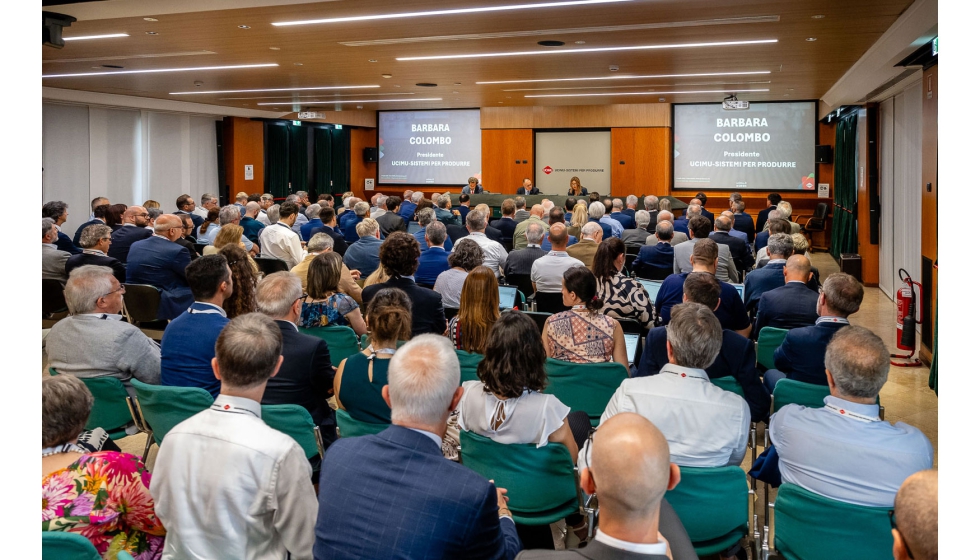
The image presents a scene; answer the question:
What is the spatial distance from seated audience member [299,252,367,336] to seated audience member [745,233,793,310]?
125 inches

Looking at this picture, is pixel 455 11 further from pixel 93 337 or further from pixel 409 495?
pixel 409 495

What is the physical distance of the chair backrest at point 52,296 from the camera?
7434mm

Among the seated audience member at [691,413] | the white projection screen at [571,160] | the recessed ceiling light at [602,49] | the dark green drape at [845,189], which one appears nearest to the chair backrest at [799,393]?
the seated audience member at [691,413]

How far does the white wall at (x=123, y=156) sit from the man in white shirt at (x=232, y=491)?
14.4 m

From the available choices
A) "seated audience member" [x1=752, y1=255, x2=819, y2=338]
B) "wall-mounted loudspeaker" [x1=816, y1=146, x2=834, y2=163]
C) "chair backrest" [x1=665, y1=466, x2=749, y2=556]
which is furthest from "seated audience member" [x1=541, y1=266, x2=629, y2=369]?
"wall-mounted loudspeaker" [x1=816, y1=146, x2=834, y2=163]

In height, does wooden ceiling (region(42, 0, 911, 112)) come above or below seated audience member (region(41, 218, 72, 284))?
above

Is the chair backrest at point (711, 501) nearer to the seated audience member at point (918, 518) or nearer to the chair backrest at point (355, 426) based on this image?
the seated audience member at point (918, 518)

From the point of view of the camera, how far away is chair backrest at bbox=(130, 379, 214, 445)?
3285 mm

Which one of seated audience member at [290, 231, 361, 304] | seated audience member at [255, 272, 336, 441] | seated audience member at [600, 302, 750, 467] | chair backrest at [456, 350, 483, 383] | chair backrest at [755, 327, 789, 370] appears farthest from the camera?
seated audience member at [290, 231, 361, 304]

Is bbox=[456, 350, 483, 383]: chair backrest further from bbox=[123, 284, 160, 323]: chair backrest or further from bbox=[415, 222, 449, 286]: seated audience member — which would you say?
bbox=[123, 284, 160, 323]: chair backrest

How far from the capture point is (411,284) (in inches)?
198

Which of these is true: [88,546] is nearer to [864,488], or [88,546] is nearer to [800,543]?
[800,543]

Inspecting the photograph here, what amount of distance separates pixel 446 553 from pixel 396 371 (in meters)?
0.53

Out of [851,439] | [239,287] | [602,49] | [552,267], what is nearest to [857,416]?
[851,439]
